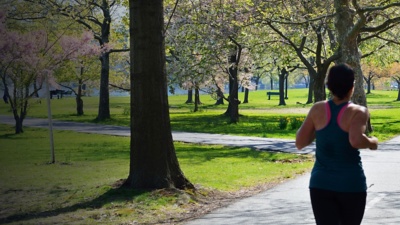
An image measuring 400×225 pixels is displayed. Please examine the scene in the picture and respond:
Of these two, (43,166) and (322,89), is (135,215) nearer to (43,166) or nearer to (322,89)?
(43,166)

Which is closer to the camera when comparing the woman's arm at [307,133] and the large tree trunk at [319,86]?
the woman's arm at [307,133]

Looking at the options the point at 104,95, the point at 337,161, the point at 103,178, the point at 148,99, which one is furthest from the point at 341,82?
the point at 104,95

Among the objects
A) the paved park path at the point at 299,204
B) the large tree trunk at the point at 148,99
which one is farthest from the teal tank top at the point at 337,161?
the large tree trunk at the point at 148,99

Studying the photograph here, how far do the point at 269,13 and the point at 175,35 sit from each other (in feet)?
29.7

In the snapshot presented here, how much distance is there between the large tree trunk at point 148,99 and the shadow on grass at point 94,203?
1.01 ft

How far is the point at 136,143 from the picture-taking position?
1148 centimetres

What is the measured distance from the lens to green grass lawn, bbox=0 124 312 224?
9984mm

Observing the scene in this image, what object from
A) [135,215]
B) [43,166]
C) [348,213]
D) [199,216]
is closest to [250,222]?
[199,216]

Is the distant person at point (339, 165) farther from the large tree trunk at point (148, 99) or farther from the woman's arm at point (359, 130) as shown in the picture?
the large tree trunk at point (148, 99)

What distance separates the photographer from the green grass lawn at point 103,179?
9.98 m

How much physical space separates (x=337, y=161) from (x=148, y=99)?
6.62 m

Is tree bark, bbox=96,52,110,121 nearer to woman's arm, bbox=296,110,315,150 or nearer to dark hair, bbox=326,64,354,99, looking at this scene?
woman's arm, bbox=296,110,315,150

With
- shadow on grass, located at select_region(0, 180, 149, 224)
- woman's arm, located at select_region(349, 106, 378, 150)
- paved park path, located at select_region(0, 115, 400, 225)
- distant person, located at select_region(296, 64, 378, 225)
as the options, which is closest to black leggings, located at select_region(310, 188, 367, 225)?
distant person, located at select_region(296, 64, 378, 225)

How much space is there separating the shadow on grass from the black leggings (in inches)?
215
